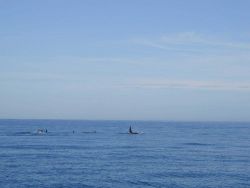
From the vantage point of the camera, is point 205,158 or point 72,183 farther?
point 205,158

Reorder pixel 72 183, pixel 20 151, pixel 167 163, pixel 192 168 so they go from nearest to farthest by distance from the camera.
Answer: pixel 72 183
pixel 192 168
pixel 167 163
pixel 20 151

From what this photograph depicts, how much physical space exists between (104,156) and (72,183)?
2492 cm

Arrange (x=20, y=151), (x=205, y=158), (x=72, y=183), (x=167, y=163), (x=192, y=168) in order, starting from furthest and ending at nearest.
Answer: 1. (x=20, y=151)
2. (x=205, y=158)
3. (x=167, y=163)
4. (x=192, y=168)
5. (x=72, y=183)

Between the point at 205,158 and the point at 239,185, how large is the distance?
23377mm

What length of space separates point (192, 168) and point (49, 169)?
20071 millimetres

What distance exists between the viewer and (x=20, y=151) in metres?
83.5

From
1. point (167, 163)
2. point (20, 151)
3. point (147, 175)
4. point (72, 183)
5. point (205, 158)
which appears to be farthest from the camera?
point (20, 151)

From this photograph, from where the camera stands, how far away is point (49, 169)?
201 ft

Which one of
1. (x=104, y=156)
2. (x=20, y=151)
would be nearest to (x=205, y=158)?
(x=104, y=156)

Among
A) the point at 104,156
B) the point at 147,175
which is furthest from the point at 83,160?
the point at 147,175

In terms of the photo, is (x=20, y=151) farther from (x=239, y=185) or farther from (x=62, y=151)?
(x=239, y=185)

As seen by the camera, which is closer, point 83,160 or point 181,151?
point 83,160

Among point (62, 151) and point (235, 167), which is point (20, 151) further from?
point (235, 167)

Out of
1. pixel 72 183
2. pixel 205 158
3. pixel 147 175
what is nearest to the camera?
pixel 72 183
